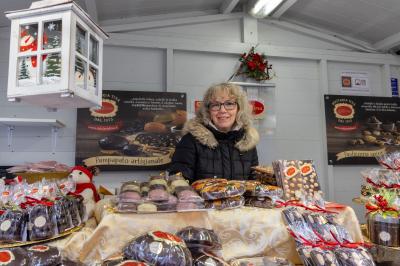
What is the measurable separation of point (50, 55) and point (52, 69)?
0.05 metres

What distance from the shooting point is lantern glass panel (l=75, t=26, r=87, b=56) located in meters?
1.09

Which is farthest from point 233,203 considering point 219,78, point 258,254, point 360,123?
point 360,123

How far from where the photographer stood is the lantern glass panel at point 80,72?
42.0 inches

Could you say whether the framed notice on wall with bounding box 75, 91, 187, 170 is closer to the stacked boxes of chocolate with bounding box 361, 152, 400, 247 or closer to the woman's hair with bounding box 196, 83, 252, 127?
the woman's hair with bounding box 196, 83, 252, 127

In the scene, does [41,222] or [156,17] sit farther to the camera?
[156,17]

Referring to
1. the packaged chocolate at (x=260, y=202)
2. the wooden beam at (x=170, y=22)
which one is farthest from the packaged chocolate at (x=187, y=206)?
the wooden beam at (x=170, y=22)

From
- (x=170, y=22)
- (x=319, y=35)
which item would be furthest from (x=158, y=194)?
(x=319, y=35)

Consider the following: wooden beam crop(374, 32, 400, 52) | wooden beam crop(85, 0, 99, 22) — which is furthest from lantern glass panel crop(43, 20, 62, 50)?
wooden beam crop(374, 32, 400, 52)

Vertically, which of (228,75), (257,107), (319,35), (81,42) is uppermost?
(319,35)

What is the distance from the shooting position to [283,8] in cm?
361

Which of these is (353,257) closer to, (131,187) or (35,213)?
(131,187)

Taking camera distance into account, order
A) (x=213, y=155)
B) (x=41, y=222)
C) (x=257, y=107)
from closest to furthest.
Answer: (x=41, y=222) < (x=213, y=155) < (x=257, y=107)

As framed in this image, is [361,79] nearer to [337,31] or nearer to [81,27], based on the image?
[337,31]

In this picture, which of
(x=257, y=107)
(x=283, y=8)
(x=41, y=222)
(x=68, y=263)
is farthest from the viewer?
(x=257, y=107)
